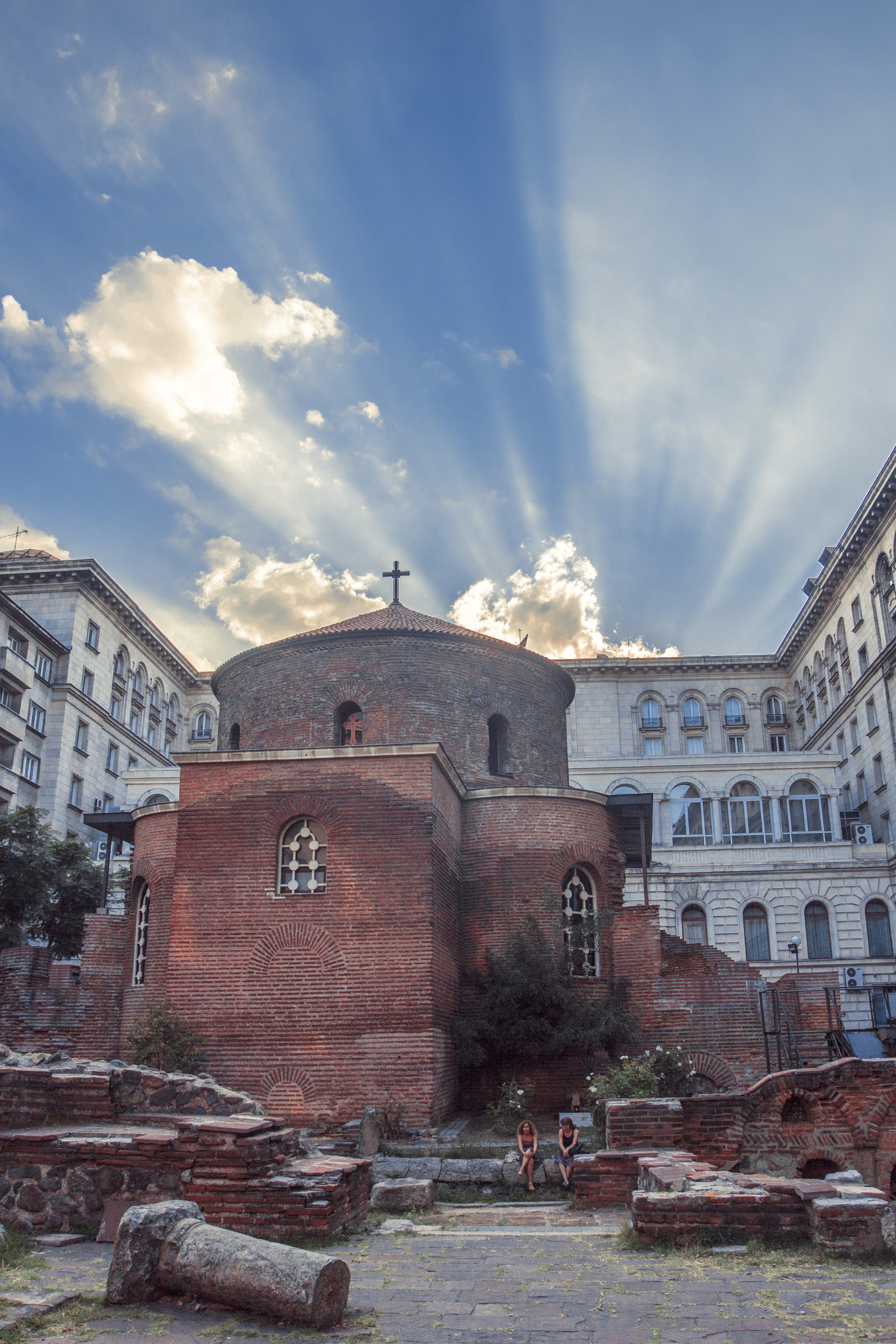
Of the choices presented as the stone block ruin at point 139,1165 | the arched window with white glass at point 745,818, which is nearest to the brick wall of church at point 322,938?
the stone block ruin at point 139,1165

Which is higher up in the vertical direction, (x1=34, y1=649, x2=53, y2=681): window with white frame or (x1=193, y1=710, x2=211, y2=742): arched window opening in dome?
(x1=193, y1=710, x2=211, y2=742): arched window opening in dome

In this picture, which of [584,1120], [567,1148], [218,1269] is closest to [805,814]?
[584,1120]

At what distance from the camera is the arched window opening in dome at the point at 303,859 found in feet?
49.8

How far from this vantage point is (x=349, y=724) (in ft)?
67.3

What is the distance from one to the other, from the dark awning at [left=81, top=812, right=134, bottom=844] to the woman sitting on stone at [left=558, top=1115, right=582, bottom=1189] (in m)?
11.3

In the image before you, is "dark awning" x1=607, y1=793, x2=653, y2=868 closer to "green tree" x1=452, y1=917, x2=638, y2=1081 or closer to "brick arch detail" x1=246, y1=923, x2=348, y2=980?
"green tree" x1=452, y1=917, x2=638, y2=1081

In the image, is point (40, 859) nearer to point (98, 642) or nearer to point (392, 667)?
point (392, 667)

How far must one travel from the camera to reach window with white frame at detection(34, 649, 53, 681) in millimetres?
42594

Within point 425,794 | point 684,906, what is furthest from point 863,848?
point 425,794

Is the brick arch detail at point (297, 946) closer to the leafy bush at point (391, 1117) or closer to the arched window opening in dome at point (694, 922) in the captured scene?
the leafy bush at point (391, 1117)

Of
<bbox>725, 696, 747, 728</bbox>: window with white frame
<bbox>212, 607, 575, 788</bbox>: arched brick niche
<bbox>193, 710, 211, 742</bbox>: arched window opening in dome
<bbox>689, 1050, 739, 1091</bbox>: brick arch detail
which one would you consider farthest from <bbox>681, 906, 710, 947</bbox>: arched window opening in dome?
<bbox>193, 710, 211, 742</bbox>: arched window opening in dome

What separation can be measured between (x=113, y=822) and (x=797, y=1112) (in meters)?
14.2

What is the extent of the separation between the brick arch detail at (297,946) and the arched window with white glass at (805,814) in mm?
32305

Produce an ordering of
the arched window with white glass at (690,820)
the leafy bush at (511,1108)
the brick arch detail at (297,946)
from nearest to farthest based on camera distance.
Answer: the leafy bush at (511,1108) → the brick arch detail at (297,946) → the arched window with white glass at (690,820)
